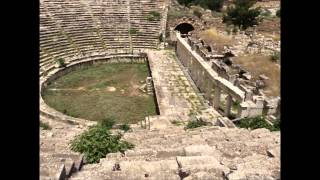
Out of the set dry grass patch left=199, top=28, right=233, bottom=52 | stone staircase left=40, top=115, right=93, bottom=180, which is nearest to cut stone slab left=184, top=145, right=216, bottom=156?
stone staircase left=40, top=115, right=93, bottom=180

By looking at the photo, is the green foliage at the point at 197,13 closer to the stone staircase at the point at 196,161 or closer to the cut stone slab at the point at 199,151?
the stone staircase at the point at 196,161

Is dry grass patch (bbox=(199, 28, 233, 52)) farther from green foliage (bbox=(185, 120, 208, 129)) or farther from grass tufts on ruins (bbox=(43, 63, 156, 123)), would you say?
green foliage (bbox=(185, 120, 208, 129))

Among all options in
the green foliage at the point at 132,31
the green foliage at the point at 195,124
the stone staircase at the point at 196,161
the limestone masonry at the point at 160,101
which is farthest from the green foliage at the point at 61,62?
the stone staircase at the point at 196,161

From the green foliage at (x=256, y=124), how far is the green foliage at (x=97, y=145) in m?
5.44

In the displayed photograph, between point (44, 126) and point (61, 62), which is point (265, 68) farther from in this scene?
point (44, 126)

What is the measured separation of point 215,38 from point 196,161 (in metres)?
22.8

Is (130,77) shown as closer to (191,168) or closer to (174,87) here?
(174,87)

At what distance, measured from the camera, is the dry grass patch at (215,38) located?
87.7 feet

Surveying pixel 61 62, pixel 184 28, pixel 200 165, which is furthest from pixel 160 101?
pixel 184 28

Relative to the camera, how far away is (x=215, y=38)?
2859cm

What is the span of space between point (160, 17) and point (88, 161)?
22525 millimetres

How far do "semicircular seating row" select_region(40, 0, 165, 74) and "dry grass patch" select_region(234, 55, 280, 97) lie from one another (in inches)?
271

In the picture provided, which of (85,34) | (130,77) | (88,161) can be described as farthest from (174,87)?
(88,161)
